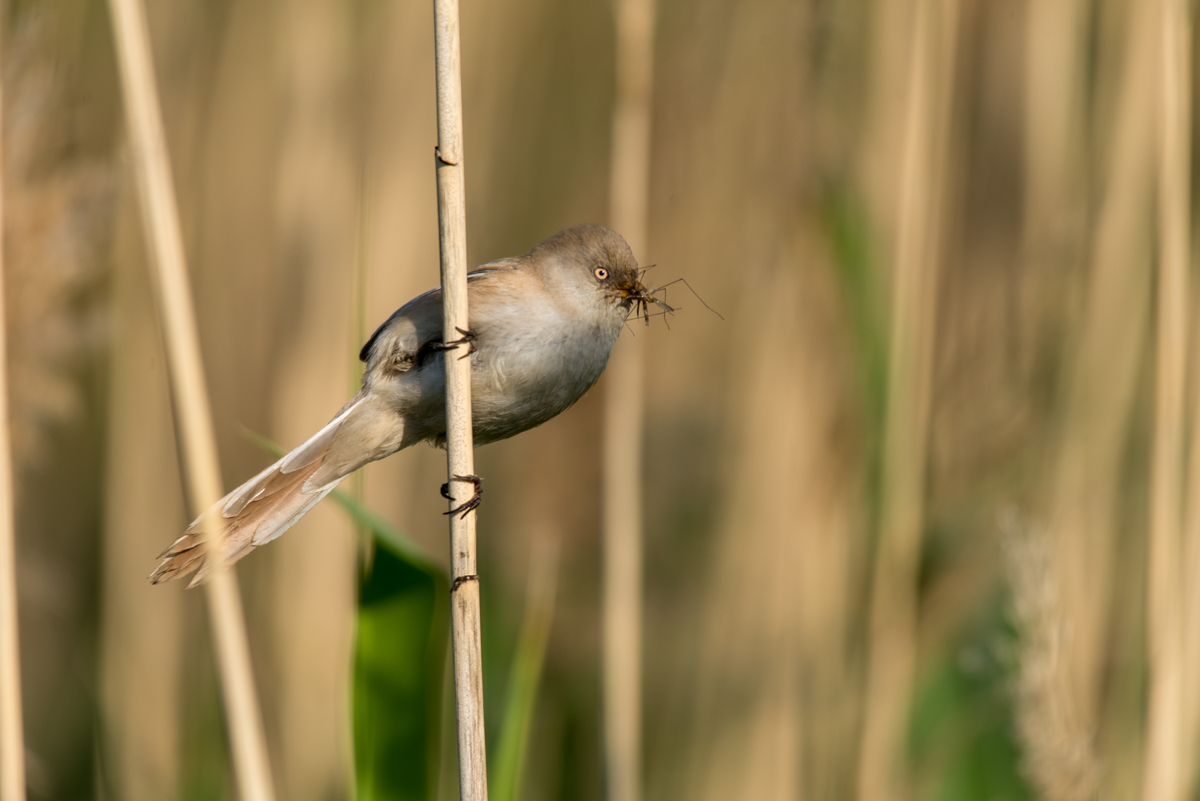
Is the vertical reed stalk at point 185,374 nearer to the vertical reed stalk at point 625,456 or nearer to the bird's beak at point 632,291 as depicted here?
the bird's beak at point 632,291

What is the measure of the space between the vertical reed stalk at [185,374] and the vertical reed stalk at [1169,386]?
1491mm

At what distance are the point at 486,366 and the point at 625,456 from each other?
605 mm

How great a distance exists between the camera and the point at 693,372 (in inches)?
118

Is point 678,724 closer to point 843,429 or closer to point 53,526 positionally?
point 843,429

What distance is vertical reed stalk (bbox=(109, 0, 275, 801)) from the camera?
4.03ft

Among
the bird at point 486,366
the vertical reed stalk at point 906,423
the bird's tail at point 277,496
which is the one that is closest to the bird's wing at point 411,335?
the bird at point 486,366

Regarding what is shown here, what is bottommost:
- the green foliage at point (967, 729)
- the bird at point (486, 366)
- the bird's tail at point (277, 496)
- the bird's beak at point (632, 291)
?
the green foliage at point (967, 729)

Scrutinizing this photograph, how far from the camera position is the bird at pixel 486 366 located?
1435mm

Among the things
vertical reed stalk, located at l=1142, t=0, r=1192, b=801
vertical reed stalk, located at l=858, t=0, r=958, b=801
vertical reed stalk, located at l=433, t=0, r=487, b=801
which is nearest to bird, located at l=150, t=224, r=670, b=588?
vertical reed stalk, located at l=433, t=0, r=487, b=801

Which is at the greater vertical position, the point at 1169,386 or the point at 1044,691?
the point at 1169,386

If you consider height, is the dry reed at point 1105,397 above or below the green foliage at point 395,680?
above

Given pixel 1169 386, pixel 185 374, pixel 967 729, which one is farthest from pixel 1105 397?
pixel 185 374

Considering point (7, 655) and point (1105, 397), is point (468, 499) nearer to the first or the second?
point (7, 655)

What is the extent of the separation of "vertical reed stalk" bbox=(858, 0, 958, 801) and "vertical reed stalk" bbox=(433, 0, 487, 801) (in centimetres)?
103
